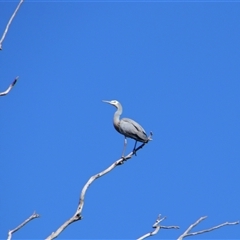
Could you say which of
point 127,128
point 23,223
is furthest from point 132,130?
point 23,223

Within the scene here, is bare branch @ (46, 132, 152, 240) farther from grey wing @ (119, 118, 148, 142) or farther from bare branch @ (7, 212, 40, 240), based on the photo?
grey wing @ (119, 118, 148, 142)

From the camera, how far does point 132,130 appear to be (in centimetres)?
1335

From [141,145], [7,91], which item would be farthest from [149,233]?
[141,145]

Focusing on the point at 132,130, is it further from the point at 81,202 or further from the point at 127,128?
the point at 81,202

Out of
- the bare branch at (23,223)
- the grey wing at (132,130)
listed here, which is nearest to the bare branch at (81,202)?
the bare branch at (23,223)

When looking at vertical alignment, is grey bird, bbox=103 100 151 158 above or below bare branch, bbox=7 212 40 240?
above

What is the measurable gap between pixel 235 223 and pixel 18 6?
4088 mm

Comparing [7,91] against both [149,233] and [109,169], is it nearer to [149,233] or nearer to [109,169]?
[149,233]

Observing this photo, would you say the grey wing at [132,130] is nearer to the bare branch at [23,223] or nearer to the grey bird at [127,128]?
the grey bird at [127,128]

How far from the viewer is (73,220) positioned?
8.37 meters

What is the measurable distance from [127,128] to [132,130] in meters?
0.25

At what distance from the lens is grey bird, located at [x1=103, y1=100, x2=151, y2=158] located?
43.1ft

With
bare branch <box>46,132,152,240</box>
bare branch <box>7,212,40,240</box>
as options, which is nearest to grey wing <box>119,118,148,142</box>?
bare branch <box>46,132,152,240</box>

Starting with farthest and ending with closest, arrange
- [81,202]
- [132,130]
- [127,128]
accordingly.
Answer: [127,128]
[132,130]
[81,202]
